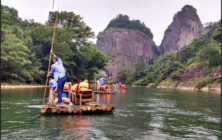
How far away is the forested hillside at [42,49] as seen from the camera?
65.4 m

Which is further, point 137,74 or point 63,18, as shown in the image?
point 137,74

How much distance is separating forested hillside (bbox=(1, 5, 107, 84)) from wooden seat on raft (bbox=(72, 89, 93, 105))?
30978mm

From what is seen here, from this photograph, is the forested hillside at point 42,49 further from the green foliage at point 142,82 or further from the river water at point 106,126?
the green foliage at point 142,82

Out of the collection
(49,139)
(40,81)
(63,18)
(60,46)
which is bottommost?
(49,139)

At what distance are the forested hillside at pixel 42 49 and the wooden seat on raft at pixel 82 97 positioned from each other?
30978 millimetres

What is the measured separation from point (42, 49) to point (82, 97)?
58918mm

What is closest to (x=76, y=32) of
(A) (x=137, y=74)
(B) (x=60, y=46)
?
(B) (x=60, y=46)

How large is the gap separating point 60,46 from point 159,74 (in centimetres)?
5537

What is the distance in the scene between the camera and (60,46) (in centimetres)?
8069

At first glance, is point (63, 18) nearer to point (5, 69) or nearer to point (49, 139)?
point (5, 69)

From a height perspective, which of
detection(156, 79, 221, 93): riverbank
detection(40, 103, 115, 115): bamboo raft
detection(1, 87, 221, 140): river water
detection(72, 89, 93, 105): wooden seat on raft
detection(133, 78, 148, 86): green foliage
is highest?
detection(133, 78, 148, 86): green foliage

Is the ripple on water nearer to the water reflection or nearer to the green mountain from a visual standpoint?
the water reflection

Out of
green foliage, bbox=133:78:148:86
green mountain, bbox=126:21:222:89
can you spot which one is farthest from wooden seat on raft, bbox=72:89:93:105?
green foliage, bbox=133:78:148:86

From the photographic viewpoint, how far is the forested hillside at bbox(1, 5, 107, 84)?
65356 mm
